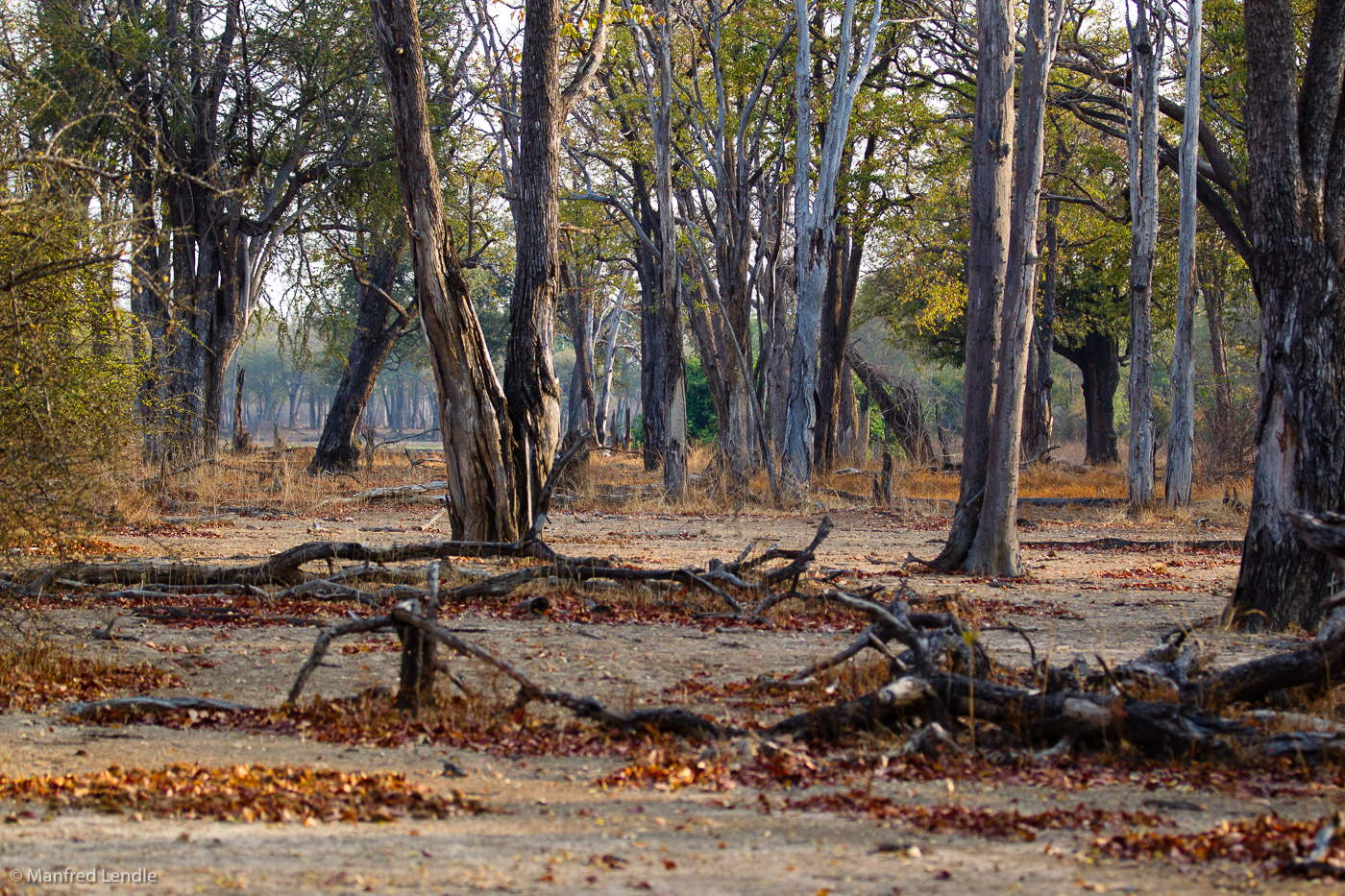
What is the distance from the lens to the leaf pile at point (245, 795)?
3.68 metres

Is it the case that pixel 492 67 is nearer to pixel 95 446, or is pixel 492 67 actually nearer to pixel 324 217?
pixel 324 217

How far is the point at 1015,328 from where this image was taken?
9.74 m

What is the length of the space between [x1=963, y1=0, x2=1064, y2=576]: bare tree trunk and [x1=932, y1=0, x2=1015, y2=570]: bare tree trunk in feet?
0.52

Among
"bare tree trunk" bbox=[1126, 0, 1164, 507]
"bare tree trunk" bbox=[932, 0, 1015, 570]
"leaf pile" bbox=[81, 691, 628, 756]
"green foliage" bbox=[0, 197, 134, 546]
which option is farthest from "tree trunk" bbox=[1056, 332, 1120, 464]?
"leaf pile" bbox=[81, 691, 628, 756]

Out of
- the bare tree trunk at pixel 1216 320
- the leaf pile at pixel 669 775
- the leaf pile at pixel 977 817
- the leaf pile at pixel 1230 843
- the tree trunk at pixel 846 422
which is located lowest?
the leaf pile at pixel 669 775

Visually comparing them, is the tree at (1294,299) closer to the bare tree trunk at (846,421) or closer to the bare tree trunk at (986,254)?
the bare tree trunk at (986,254)

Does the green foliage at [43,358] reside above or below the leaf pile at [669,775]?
above

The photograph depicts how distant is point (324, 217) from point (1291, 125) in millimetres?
18044

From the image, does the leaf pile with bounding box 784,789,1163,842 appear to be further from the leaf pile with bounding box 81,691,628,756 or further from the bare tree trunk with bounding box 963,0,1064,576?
the bare tree trunk with bounding box 963,0,1064,576

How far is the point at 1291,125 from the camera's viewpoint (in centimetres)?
723

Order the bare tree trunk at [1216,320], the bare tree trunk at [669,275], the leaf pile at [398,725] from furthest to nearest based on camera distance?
the bare tree trunk at [1216,320] → the bare tree trunk at [669,275] → the leaf pile at [398,725]

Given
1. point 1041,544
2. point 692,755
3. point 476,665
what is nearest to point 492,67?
point 1041,544

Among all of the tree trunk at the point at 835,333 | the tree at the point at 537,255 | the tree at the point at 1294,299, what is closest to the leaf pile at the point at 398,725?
the tree at the point at 1294,299

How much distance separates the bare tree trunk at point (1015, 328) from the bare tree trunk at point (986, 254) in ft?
0.52
